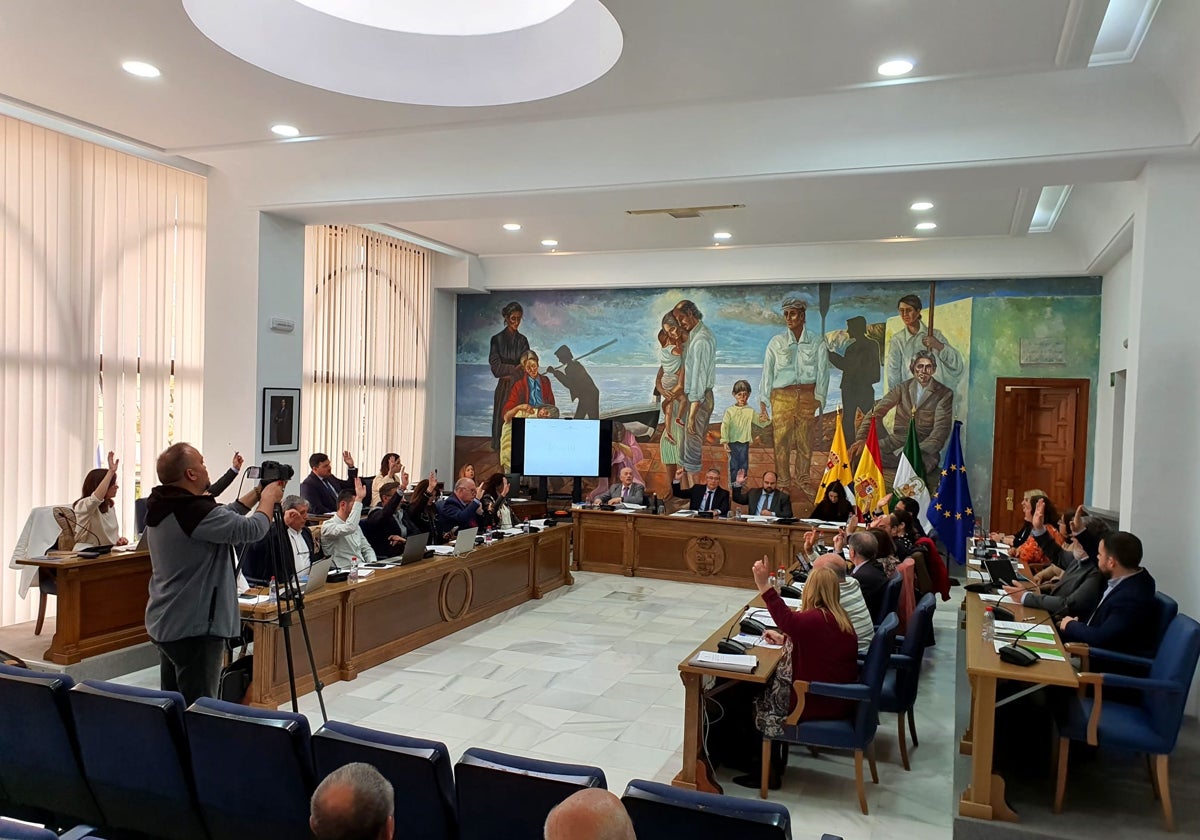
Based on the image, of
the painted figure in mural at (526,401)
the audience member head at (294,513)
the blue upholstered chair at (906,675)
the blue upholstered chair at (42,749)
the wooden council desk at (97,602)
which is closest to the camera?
the blue upholstered chair at (42,749)

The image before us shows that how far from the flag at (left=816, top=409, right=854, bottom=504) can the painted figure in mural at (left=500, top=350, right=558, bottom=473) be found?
14.9 feet

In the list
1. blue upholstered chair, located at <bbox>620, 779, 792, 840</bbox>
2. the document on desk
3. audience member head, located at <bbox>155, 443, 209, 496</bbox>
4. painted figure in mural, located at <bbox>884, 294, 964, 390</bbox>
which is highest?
painted figure in mural, located at <bbox>884, 294, 964, 390</bbox>

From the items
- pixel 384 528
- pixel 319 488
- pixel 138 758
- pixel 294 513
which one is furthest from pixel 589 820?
pixel 319 488

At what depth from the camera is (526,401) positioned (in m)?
14.2

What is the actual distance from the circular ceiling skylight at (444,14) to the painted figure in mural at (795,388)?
7.44m

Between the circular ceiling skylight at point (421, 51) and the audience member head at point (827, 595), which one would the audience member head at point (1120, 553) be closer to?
the audience member head at point (827, 595)

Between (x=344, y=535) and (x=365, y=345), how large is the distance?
551cm

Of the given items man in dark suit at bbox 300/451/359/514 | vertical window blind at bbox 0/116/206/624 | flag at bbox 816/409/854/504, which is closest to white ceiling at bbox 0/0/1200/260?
vertical window blind at bbox 0/116/206/624

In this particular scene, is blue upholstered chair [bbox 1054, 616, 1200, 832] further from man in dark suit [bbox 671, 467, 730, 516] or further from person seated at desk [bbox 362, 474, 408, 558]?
man in dark suit [bbox 671, 467, 730, 516]

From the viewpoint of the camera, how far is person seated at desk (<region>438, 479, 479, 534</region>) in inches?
370

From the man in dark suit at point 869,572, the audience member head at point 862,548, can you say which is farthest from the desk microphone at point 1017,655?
the audience member head at point 862,548

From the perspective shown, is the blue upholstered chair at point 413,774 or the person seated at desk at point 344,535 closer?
the blue upholstered chair at point 413,774

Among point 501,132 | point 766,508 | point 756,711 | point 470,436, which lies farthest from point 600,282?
point 756,711

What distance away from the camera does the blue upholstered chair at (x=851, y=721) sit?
15.5 ft
